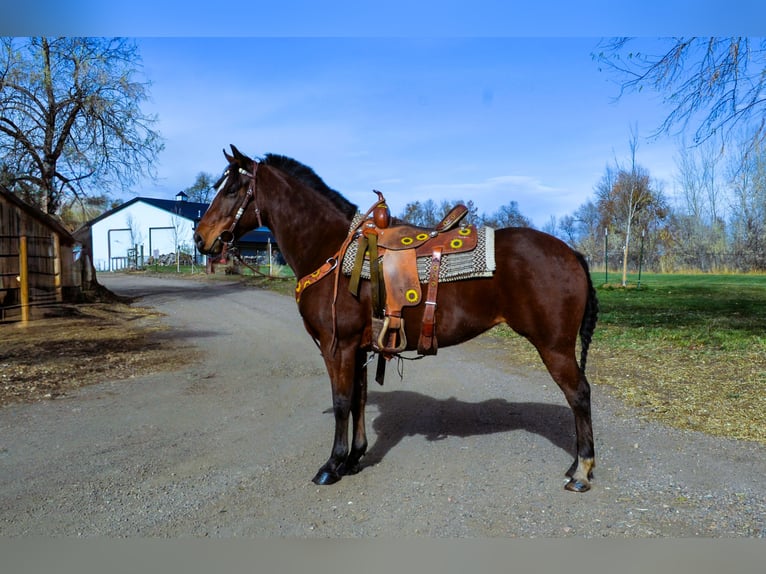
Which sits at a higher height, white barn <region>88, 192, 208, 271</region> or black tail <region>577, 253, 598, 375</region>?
white barn <region>88, 192, 208, 271</region>

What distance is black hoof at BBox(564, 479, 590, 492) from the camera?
3.53 meters

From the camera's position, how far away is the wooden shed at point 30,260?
12.6 m

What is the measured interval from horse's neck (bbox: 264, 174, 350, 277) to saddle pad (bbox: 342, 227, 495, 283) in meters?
0.42

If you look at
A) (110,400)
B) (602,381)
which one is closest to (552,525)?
(602,381)

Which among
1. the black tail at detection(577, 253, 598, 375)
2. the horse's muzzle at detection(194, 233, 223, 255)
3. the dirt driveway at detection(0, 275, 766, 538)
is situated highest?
the horse's muzzle at detection(194, 233, 223, 255)

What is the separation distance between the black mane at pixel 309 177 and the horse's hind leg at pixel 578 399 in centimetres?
196

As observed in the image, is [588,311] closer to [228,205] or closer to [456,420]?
[456,420]

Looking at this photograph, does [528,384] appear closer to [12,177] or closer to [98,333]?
[98,333]

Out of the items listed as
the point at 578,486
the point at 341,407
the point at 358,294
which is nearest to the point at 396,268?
the point at 358,294

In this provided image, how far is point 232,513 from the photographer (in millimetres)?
3197

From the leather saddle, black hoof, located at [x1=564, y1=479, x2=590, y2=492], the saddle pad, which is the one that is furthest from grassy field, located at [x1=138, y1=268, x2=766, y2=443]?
the leather saddle

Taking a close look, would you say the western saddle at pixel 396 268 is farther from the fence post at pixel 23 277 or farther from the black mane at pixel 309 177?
the fence post at pixel 23 277

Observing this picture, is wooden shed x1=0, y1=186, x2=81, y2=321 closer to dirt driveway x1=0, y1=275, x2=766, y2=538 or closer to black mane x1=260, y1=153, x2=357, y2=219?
dirt driveway x1=0, y1=275, x2=766, y2=538

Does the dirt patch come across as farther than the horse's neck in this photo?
Yes
